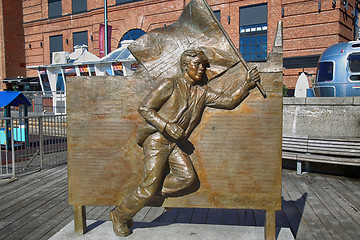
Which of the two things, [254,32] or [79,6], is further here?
[79,6]

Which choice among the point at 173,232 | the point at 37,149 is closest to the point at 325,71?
the point at 173,232

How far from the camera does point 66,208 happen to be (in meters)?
5.29

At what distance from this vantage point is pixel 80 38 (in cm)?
2702

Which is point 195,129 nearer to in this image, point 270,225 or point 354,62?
point 270,225

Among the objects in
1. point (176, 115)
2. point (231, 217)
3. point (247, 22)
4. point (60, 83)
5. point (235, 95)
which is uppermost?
point (247, 22)

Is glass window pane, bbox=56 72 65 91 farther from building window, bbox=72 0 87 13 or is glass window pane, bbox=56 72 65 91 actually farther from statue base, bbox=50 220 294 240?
statue base, bbox=50 220 294 240

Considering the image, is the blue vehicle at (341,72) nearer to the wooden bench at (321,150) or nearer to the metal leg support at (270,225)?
the wooden bench at (321,150)

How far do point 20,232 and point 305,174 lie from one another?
646 cm

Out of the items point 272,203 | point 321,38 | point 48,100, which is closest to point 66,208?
point 272,203

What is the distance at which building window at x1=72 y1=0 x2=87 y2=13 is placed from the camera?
26.7 m

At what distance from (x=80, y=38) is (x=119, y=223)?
26.2m

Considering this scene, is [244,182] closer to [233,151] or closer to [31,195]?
[233,151]

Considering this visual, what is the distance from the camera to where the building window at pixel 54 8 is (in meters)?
28.2

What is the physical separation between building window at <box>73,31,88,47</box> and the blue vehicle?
68.3ft
